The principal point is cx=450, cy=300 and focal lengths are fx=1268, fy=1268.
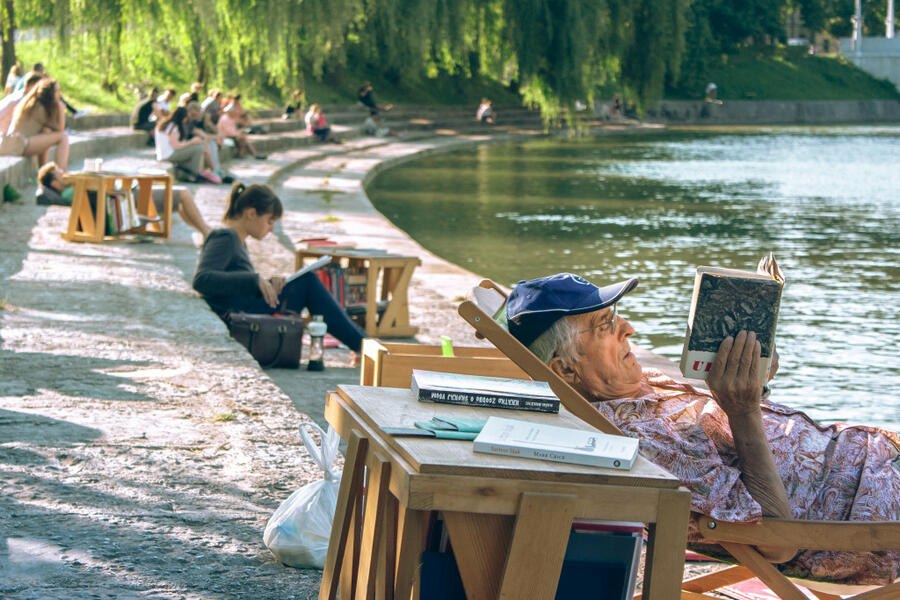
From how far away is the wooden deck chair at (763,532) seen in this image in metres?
2.90

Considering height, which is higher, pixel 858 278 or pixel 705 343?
pixel 705 343

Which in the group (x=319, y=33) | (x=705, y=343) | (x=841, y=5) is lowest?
(x=705, y=343)

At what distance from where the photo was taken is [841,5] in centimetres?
8738

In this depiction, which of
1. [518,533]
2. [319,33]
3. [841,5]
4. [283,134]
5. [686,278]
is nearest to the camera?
[518,533]

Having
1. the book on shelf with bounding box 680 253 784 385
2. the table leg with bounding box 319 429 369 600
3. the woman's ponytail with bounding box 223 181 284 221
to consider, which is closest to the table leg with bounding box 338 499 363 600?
the table leg with bounding box 319 429 369 600

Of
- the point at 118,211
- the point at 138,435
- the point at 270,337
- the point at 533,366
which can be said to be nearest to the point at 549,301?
the point at 533,366

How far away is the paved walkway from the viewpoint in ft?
10.8

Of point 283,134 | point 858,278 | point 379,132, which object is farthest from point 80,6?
point 379,132

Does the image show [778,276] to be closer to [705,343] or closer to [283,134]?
[705,343]

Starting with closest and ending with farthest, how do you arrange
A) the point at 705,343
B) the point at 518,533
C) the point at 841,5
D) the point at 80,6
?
the point at 518,533 → the point at 705,343 → the point at 80,6 → the point at 841,5

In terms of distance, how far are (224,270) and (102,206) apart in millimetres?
3737

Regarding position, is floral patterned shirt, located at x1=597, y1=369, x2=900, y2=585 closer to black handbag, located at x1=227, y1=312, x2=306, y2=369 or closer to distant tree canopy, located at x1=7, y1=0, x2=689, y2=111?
black handbag, located at x1=227, y1=312, x2=306, y2=369

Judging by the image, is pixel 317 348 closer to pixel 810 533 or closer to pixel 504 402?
pixel 504 402

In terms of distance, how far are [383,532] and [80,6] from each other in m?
13.1
